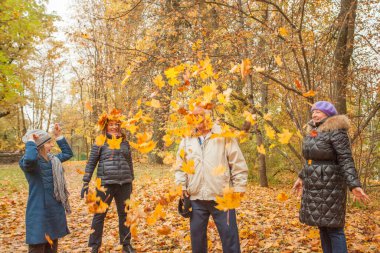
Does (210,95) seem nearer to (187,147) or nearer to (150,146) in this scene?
(187,147)

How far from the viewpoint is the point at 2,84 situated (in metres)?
10.2

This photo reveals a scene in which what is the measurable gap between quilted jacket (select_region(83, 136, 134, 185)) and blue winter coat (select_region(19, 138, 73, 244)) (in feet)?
2.79

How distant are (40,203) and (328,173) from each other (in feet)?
9.36

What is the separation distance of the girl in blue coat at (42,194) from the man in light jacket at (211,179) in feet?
4.45

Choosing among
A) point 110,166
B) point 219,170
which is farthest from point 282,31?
point 110,166

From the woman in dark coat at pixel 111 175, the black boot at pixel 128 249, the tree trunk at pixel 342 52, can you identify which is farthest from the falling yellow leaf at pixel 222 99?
the tree trunk at pixel 342 52

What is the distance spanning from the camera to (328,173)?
3.07m

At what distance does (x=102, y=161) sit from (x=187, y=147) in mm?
1654

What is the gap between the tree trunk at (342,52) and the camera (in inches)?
213

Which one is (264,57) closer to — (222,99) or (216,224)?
(222,99)

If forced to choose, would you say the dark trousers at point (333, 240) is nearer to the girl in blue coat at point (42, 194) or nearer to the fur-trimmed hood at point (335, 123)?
the fur-trimmed hood at point (335, 123)

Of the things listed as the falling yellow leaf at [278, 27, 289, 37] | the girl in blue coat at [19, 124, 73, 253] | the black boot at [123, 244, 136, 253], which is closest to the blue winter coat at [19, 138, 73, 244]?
the girl in blue coat at [19, 124, 73, 253]

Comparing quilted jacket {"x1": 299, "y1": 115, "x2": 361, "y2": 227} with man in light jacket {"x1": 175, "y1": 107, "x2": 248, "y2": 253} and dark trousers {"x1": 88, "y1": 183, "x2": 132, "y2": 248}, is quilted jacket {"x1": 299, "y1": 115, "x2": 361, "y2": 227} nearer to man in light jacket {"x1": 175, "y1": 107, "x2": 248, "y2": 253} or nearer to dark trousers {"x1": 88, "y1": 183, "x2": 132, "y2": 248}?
man in light jacket {"x1": 175, "y1": 107, "x2": 248, "y2": 253}

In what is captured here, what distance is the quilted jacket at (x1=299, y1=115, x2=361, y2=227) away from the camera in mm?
3004
